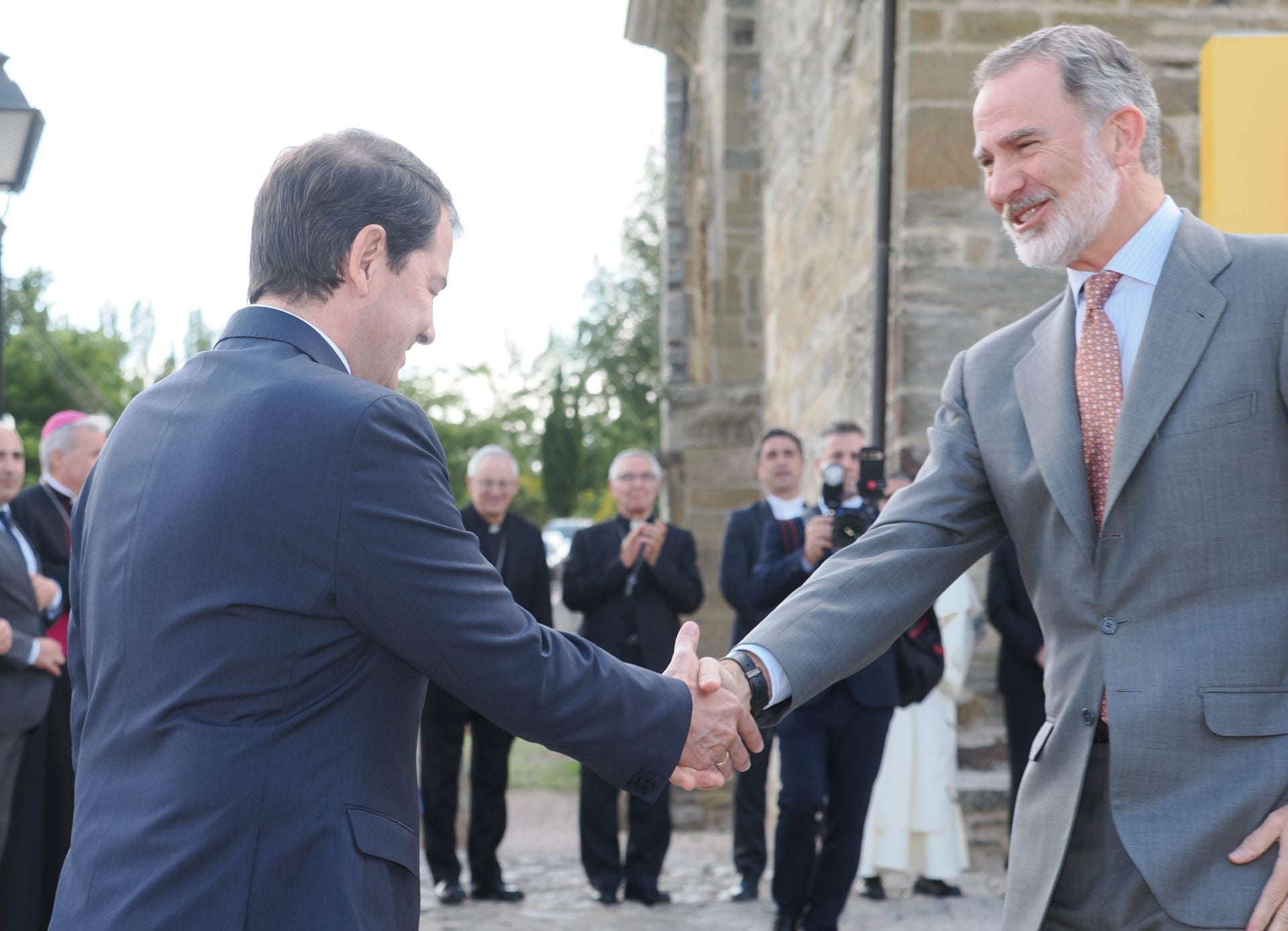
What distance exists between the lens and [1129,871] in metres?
2.38

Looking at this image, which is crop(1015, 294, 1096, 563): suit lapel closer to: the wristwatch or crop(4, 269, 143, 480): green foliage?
the wristwatch

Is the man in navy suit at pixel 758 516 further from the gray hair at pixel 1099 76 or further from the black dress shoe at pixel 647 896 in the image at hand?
the gray hair at pixel 1099 76

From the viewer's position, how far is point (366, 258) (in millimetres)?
2436

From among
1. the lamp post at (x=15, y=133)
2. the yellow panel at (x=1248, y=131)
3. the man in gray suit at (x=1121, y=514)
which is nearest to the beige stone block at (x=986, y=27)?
the yellow panel at (x=1248, y=131)

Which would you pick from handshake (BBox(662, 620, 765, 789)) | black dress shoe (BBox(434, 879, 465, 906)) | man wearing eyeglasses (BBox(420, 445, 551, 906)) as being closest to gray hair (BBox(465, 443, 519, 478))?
man wearing eyeglasses (BBox(420, 445, 551, 906))

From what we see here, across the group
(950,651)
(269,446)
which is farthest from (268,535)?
(950,651)

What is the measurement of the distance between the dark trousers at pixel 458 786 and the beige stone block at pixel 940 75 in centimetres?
377

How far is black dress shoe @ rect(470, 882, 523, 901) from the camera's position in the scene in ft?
25.3

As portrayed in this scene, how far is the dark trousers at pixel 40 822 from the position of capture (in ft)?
19.8

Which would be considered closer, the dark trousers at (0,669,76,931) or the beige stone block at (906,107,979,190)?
the dark trousers at (0,669,76,931)

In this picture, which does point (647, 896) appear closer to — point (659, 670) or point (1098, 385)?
point (659, 670)

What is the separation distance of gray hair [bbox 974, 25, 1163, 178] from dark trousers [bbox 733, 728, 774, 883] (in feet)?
18.0

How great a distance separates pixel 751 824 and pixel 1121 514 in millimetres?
5815

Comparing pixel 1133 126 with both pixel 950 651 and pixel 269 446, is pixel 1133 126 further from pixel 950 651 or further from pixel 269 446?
pixel 950 651
